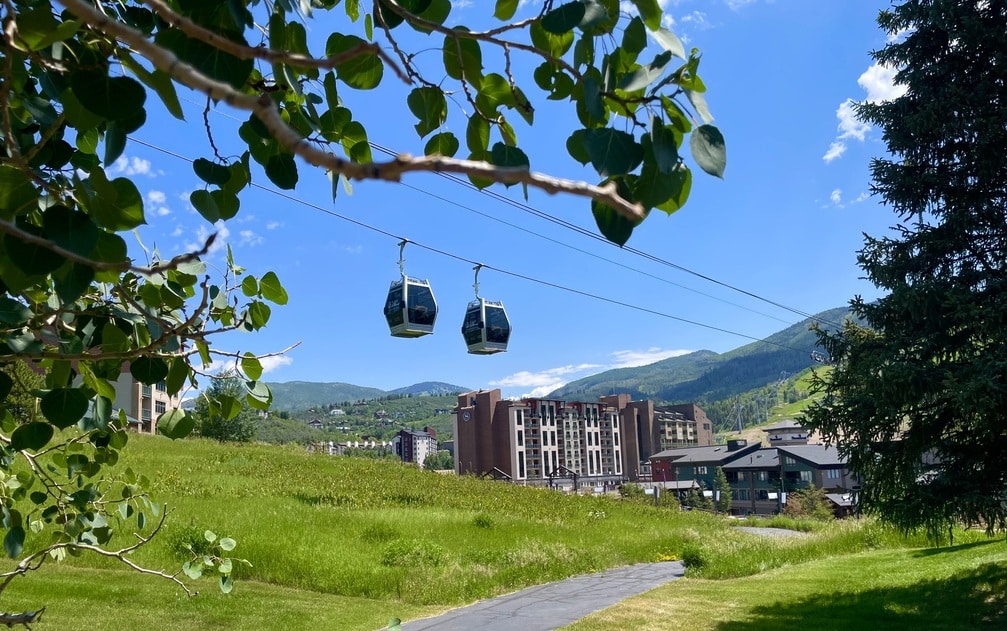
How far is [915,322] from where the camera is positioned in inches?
359

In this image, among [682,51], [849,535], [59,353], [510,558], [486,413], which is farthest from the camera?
[486,413]

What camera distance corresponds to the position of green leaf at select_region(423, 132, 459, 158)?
1367 millimetres

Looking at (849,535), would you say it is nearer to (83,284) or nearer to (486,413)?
(83,284)

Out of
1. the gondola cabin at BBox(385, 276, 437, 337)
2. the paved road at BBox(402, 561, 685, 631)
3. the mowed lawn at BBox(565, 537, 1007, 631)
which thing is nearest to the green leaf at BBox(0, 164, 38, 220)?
the mowed lawn at BBox(565, 537, 1007, 631)

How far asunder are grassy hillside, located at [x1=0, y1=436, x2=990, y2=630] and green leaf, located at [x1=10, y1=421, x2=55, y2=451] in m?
5.79

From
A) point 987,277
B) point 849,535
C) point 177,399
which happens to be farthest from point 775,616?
point 177,399

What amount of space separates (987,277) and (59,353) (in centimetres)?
1033

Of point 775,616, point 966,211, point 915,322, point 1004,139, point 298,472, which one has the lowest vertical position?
point 775,616

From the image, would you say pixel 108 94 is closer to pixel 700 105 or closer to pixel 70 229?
pixel 70 229

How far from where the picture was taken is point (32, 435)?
1.54 metres

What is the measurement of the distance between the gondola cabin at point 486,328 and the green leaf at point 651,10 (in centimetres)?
1073

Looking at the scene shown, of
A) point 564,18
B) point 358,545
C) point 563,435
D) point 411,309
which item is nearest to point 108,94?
point 564,18

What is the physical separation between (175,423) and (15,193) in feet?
3.36

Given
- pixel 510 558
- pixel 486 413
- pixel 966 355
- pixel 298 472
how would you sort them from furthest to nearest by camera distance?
pixel 486 413
pixel 298 472
pixel 510 558
pixel 966 355
